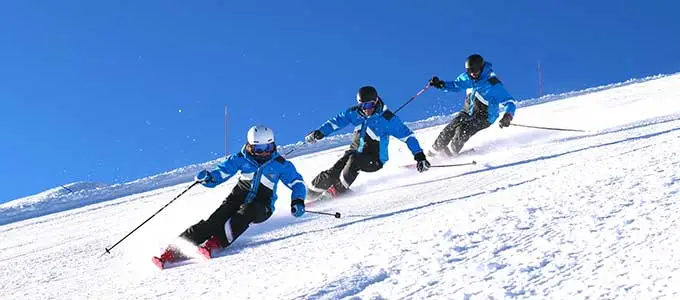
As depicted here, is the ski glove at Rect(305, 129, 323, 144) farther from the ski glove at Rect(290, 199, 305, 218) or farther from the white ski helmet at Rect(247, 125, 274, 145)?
the ski glove at Rect(290, 199, 305, 218)

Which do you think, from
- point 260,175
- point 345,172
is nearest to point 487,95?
point 345,172

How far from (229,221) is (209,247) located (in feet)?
1.35

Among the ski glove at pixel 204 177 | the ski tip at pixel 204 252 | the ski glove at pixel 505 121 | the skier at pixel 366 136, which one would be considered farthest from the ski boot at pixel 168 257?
the ski glove at pixel 505 121

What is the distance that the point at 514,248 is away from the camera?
4.16 m

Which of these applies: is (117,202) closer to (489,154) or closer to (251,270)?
(489,154)

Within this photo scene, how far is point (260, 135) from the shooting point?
6996mm

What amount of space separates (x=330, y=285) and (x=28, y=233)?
641 cm

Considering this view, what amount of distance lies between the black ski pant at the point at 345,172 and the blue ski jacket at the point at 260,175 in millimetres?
1295

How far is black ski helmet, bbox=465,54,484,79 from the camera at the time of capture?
10.1 m

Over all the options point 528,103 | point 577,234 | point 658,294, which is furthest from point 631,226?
point 528,103

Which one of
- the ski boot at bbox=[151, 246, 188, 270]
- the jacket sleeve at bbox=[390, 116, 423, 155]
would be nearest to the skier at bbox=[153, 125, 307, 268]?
the ski boot at bbox=[151, 246, 188, 270]

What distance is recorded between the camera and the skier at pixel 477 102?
1002cm

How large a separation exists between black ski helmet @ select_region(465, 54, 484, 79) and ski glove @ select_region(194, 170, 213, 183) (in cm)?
454

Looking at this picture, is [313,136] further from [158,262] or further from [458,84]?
[158,262]
